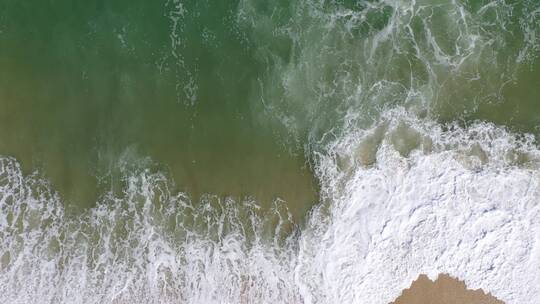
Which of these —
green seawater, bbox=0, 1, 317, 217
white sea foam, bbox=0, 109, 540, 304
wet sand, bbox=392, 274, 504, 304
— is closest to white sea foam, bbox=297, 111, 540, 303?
white sea foam, bbox=0, 109, 540, 304

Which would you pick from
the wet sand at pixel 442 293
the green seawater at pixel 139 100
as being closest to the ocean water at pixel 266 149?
the green seawater at pixel 139 100

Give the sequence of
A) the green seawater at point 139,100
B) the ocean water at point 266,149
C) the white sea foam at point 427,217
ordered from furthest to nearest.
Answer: the green seawater at point 139,100
the ocean water at point 266,149
the white sea foam at point 427,217

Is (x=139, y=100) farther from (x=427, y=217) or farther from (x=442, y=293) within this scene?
(x=442, y=293)

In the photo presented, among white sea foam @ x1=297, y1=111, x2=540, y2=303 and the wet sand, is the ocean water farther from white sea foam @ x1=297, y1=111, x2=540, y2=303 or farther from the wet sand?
the wet sand

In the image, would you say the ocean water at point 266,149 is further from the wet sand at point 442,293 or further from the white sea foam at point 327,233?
the wet sand at point 442,293

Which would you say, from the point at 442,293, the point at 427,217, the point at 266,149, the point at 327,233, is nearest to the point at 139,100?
the point at 266,149
